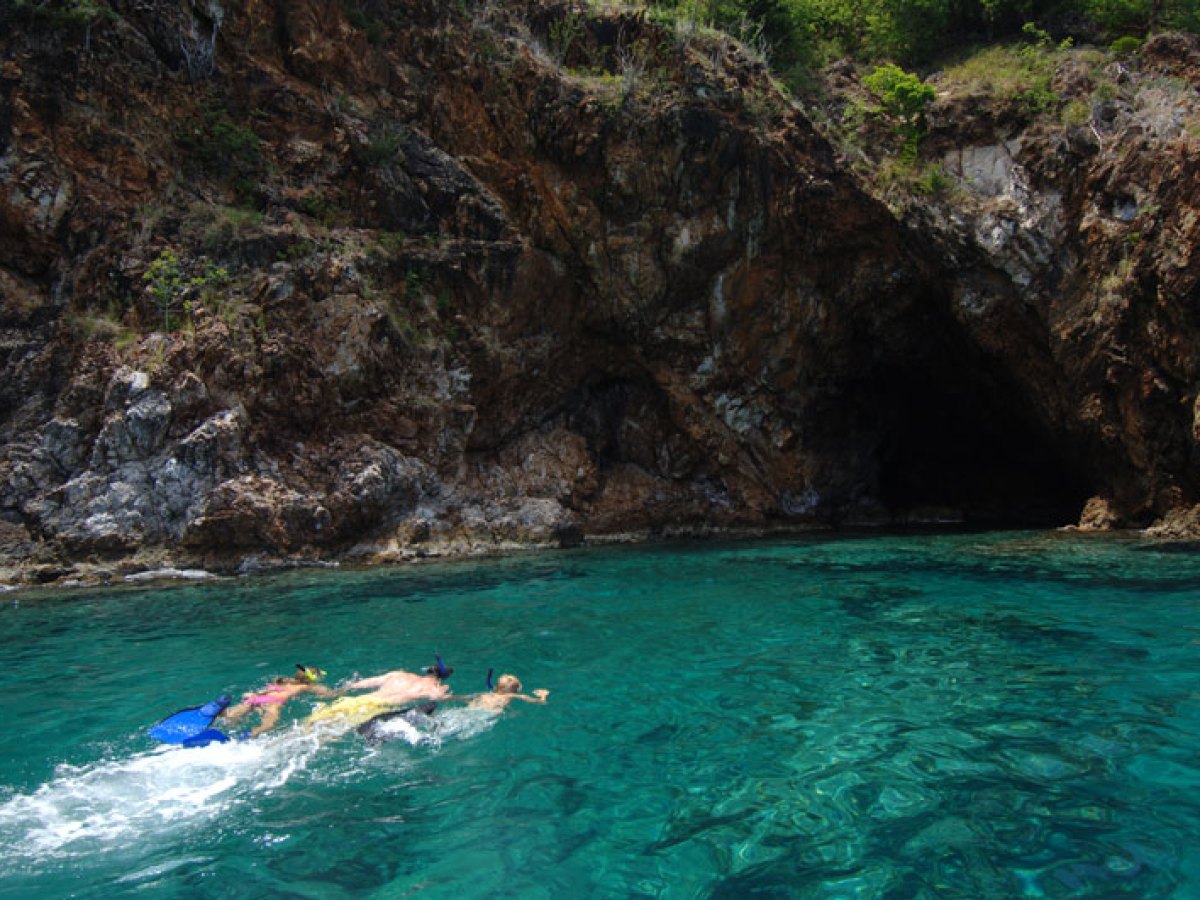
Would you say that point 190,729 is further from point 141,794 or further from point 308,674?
point 308,674

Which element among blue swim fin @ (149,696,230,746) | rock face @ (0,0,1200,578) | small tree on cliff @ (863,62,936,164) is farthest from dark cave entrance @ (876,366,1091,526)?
blue swim fin @ (149,696,230,746)

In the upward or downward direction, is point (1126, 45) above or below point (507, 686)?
above

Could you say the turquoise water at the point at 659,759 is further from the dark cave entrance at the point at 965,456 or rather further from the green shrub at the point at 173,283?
the dark cave entrance at the point at 965,456

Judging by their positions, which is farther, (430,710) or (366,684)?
(366,684)

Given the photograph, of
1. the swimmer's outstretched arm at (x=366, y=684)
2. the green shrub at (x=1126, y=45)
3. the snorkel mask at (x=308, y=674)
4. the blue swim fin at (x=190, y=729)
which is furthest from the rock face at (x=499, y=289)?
the blue swim fin at (x=190, y=729)

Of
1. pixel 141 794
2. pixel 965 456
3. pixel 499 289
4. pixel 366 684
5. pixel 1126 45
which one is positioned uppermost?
pixel 1126 45

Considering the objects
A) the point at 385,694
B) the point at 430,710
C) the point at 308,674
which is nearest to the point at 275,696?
the point at 308,674

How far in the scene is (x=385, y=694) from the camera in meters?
6.32

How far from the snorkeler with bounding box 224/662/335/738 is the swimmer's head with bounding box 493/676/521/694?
163 centimetres

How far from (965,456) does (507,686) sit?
23641mm

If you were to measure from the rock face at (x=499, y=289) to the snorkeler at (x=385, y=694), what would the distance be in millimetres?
9555

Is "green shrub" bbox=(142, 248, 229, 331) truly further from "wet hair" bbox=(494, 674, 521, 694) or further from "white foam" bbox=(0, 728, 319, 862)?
"wet hair" bbox=(494, 674, 521, 694)

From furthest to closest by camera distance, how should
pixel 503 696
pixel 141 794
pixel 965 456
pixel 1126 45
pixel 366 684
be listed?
pixel 965 456
pixel 1126 45
pixel 366 684
pixel 503 696
pixel 141 794

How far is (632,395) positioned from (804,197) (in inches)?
279
